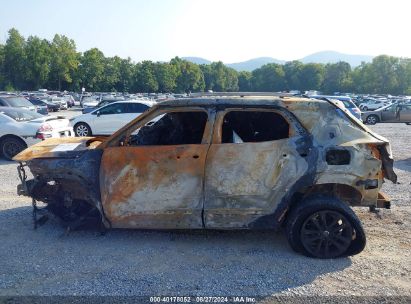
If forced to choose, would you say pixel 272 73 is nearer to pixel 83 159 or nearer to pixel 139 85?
pixel 139 85

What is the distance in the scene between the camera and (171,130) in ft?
19.0

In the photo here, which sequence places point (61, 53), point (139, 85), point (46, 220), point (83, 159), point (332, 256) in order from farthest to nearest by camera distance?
1. point (139, 85)
2. point (61, 53)
3. point (46, 220)
4. point (83, 159)
5. point (332, 256)

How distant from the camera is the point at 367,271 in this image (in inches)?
165

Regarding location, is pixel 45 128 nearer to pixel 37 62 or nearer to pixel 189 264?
pixel 189 264

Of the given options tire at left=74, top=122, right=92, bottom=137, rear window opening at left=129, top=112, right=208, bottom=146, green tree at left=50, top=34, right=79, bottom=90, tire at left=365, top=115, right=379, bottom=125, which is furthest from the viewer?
green tree at left=50, top=34, right=79, bottom=90

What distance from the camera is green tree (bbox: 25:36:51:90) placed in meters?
71.4

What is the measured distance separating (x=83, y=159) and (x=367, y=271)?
3.51 metres

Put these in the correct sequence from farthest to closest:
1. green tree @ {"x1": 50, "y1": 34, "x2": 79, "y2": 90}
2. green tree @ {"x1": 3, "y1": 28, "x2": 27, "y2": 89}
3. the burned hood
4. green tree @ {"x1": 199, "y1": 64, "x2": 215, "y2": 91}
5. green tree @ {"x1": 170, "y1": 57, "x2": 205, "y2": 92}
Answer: green tree @ {"x1": 199, "y1": 64, "x2": 215, "y2": 91}, green tree @ {"x1": 170, "y1": 57, "x2": 205, "y2": 92}, green tree @ {"x1": 50, "y1": 34, "x2": 79, "y2": 90}, green tree @ {"x1": 3, "y1": 28, "x2": 27, "y2": 89}, the burned hood

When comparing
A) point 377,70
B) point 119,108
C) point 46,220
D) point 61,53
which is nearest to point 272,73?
point 377,70

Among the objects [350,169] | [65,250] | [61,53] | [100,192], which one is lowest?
[65,250]

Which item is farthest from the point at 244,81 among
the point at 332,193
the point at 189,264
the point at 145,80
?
the point at 189,264

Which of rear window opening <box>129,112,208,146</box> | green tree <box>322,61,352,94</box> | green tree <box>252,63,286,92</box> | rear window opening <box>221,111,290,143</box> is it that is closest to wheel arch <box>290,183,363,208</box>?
rear window opening <box>221,111,290,143</box>

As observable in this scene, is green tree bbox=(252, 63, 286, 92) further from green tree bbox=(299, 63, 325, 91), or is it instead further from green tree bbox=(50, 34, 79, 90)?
green tree bbox=(50, 34, 79, 90)

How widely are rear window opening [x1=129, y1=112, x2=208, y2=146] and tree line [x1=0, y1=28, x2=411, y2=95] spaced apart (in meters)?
70.2
